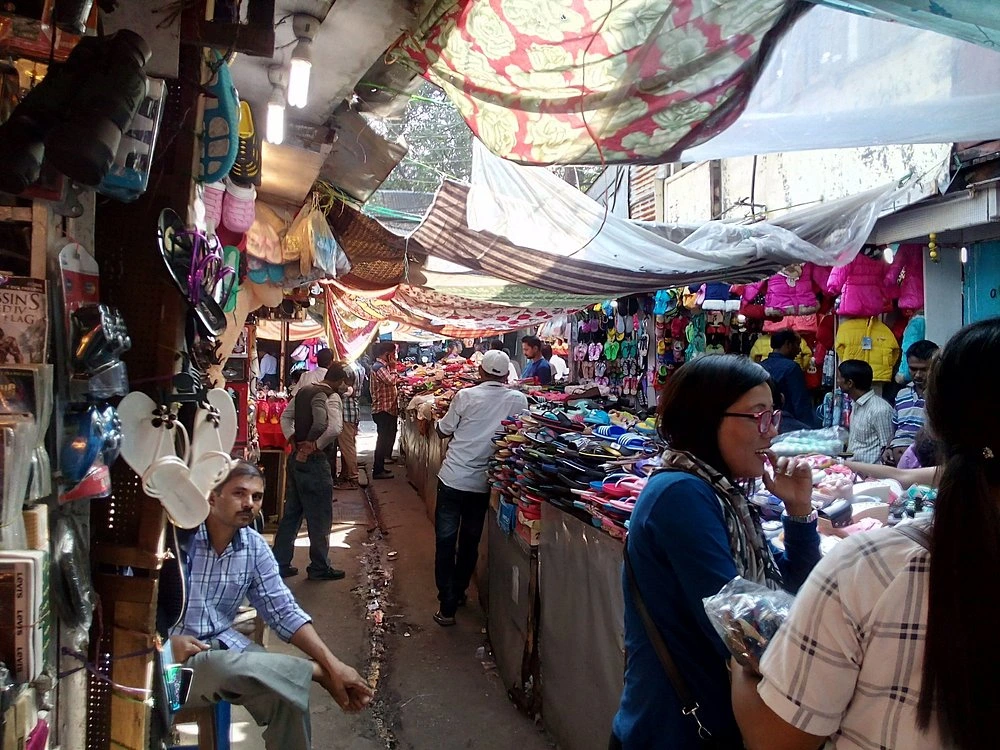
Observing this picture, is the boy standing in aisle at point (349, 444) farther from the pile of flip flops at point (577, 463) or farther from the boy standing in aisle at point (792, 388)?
the boy standing in aisle at point (792, 388)

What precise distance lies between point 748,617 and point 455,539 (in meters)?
4.47

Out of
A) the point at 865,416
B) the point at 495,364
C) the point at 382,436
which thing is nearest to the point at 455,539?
the point at 495,364

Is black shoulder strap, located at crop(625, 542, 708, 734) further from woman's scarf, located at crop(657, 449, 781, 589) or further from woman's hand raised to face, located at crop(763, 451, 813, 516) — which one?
woman's hand raised to face, located at crop(763, 451, 813, 516)

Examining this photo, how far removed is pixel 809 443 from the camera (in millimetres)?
3361

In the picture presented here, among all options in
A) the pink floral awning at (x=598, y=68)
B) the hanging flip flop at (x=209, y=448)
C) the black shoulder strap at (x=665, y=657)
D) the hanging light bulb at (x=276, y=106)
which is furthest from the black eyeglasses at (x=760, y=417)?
the hanging light bulb at (x=276, y=106)

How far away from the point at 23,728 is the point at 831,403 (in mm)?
6411

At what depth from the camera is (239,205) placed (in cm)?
266

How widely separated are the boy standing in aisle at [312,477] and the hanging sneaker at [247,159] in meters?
3.61

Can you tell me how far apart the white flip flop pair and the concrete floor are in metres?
2.49

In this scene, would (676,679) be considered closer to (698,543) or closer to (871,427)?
(698,543)

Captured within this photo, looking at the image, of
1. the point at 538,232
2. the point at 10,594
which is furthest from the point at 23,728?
the point at 538,232

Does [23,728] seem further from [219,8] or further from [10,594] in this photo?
[219,8]

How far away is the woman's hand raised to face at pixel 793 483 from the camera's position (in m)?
1.82

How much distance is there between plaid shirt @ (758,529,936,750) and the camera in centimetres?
95
